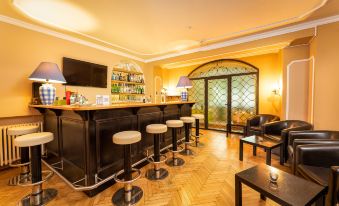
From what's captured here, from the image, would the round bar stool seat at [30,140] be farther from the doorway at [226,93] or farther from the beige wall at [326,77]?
the beige wall at [326,77]

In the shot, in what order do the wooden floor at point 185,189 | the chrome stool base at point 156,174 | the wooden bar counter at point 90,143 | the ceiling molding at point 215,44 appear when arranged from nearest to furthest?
the wooden floor at point 185,189 → the wooden bar counter at point 90,143 → the chrome stool base at point 156,174 → the ceiling molding at point 215,44

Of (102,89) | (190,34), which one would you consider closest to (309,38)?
(190,34)

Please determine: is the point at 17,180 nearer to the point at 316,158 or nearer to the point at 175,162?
the point at 175,162

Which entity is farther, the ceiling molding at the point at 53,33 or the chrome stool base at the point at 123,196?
the ceiling molding at the point at 53,33

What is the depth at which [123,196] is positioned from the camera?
196cm

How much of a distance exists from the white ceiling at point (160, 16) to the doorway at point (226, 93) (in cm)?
165

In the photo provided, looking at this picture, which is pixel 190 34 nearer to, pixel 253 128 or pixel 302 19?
pixel 302 19

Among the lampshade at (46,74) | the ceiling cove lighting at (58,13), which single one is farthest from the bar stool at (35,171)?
the ceiling cove lighting at (58,13)

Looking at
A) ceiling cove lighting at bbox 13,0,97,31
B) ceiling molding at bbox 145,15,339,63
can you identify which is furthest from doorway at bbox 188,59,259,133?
ceiling cove lighting at bbox 13,0,97,31

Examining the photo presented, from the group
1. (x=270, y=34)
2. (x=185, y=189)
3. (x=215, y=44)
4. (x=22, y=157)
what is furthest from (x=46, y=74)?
(x=270, y=34)

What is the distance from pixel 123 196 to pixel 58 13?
11.0 ft

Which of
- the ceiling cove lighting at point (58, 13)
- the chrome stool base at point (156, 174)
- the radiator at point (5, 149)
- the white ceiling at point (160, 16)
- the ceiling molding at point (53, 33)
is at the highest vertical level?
the white ceiling at point (160, 16)

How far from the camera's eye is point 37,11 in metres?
2.68

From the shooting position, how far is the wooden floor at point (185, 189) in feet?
6.17
